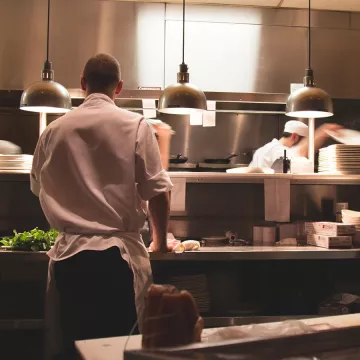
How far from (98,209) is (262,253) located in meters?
1.62

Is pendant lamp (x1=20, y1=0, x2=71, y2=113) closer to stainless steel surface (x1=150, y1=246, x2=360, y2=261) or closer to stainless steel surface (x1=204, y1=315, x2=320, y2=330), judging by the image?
stainless steel surface (x1=150, y1=246, x2=360, y2=261)

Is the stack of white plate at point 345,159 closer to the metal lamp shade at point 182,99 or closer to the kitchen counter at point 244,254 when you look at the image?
the kitchen counter at point 244,254

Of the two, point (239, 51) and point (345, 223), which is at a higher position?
point (239, 51)

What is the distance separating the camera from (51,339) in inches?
93.0

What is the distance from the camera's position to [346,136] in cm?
491

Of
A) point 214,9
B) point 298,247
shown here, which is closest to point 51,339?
point 298,247

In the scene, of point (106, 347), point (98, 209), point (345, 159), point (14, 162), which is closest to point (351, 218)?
point (345, 159)

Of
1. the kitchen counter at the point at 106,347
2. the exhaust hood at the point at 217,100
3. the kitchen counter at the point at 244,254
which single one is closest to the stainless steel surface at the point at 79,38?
the exhaust hood at the point at 217,100

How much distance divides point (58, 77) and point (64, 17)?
54cm

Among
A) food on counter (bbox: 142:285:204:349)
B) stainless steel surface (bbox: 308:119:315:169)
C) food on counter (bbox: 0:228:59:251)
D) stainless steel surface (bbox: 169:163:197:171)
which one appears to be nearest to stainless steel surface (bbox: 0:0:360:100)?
stainless steel surface (bbox: 308:119:315:169)

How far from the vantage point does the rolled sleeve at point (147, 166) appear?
2.12 m

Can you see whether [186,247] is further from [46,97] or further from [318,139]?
[318,139]

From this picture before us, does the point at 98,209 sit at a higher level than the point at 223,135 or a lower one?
lower

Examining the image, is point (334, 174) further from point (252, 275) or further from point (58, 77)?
point (58, 77)
